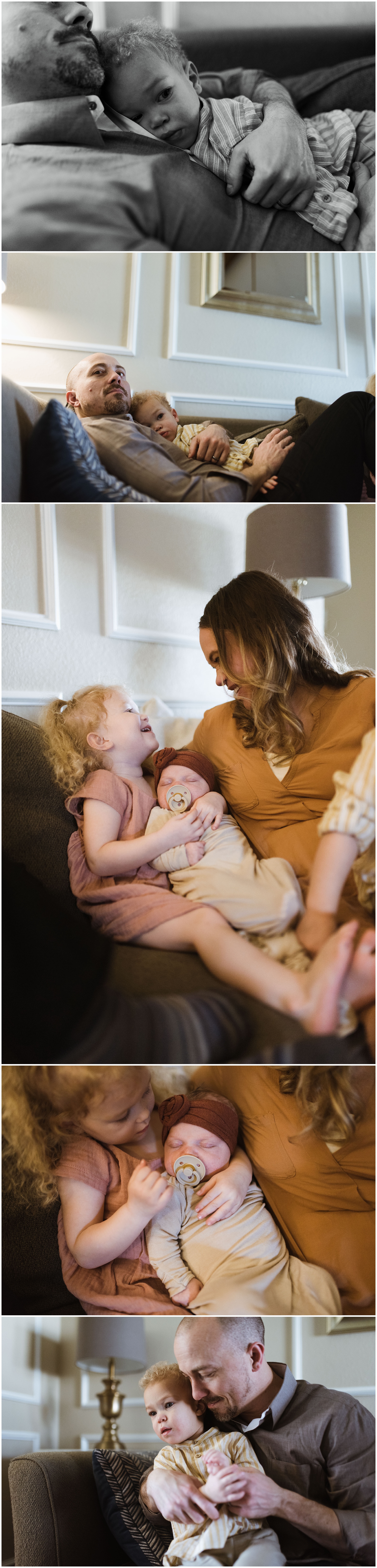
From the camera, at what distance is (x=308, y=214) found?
1289 millimetres

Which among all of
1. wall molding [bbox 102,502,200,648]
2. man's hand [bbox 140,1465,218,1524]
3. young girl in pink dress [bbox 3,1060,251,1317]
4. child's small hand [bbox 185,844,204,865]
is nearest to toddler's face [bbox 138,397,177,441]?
wall molding [bbox 102,502,200,648]

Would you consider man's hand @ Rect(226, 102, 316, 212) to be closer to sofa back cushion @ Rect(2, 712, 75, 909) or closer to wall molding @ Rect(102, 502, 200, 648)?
wall molding @ Rect(102, 502, 200, 648)

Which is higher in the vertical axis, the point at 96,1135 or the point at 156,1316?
the point at 96,1135

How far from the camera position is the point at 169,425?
1252 millimetres

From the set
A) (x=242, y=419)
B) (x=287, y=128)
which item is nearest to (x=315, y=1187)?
(x=242, y=419)

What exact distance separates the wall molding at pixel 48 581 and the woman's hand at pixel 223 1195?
75 centimetres

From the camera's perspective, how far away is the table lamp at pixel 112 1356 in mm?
1212

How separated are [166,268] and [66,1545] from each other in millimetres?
1686

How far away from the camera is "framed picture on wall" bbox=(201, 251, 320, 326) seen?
1.26m

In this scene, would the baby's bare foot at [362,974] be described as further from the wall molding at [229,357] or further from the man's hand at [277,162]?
the man's hand at [277,162]

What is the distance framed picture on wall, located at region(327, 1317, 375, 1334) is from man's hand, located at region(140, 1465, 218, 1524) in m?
0.24

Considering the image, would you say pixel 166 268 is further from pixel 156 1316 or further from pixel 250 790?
pixel 156 1316

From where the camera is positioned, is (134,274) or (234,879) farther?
(134,274)

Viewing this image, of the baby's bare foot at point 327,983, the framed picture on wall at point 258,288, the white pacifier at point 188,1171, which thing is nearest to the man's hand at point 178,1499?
the white pacifier at point 188,1171
